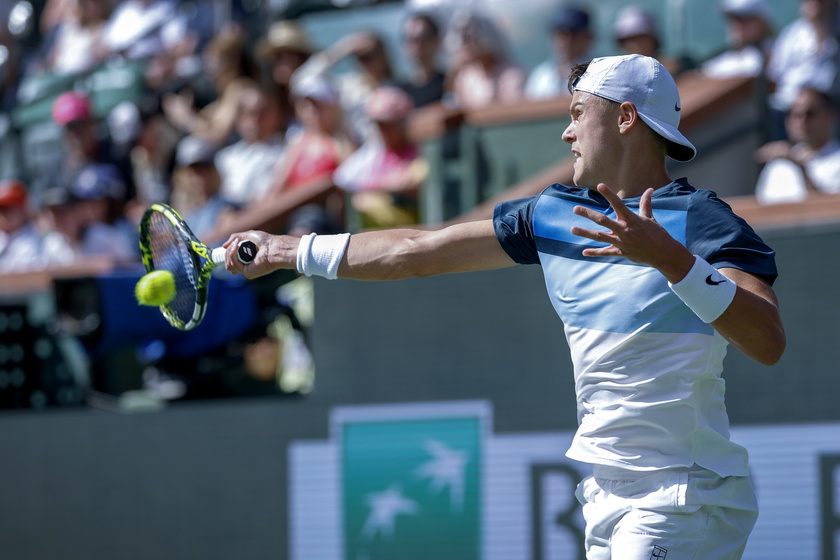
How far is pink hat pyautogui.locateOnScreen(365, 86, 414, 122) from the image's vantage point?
725 cm

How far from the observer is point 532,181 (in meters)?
6.31

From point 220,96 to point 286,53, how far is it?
82 cm

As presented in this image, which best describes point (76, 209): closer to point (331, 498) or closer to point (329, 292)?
point (329, 292)

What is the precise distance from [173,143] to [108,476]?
331 cm

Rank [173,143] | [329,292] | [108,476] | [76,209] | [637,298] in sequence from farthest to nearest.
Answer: [173,143], [76,209], [108,476], [329,292], [637,298]

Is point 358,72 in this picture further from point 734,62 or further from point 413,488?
point 413,488

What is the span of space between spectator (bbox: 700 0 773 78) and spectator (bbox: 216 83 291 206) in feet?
9.79

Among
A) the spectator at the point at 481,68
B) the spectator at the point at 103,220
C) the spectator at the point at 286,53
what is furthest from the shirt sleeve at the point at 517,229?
the spectator at the point at 286,53

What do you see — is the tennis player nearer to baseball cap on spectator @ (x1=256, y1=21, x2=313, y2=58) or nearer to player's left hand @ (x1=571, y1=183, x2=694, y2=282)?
player's left hand @ (x1=571, y1=183, x2=694, y2=282)

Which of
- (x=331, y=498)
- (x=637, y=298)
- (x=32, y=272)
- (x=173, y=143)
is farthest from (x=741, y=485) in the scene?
(x=173, y=143)

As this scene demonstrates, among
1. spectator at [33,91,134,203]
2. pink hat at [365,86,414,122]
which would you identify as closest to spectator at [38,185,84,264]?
spectator at [33,91,134,203]

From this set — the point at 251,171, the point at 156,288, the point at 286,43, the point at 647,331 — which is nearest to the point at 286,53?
the point at 286,43

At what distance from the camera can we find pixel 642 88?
329cm

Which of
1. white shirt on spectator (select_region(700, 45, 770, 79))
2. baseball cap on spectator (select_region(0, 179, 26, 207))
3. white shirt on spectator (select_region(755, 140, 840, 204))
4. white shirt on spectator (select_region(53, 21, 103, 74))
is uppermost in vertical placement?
white shirt on spectator (select_region(53, 21, 103, 74))
